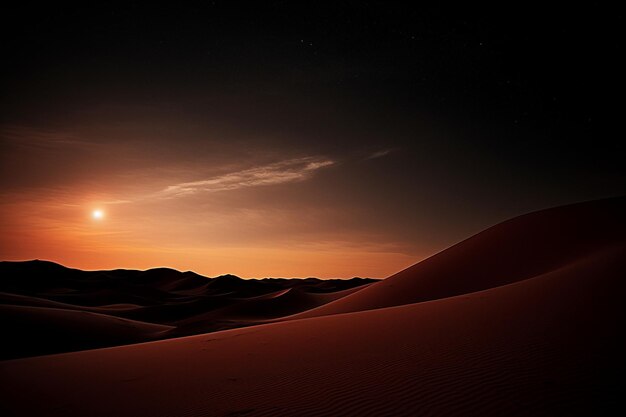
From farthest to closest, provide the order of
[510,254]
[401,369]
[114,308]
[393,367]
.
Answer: [114,308] < [510,254] < [393,367] < [401,369]

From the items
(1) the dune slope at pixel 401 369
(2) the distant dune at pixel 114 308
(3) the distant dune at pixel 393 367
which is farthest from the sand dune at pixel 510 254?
(2) the distant dune at pixel 114 308

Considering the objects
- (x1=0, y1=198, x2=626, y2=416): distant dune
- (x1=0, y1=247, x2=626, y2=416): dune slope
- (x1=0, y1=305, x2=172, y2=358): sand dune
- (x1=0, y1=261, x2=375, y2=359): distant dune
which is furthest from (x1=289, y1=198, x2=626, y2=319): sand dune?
(x1=0, y1=261, x2=375, y2=359): distant dune

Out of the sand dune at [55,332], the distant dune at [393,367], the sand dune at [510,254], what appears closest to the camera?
the distant dune at [393,367]

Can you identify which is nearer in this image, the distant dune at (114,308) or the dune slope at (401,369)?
the dune slope at (401,369)

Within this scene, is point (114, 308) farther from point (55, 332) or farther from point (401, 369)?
point (401, 369)

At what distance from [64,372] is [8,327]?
38.6 ft

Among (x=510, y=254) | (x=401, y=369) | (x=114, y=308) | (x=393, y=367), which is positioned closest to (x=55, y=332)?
(x=393, y=367)

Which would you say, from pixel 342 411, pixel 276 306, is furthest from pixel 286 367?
pixel 276 306

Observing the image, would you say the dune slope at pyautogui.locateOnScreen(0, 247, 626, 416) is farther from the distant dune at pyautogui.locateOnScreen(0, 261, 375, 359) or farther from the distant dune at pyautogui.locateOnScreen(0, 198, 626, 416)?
the distant dune at pyautogui.locateOnScreen(0, 261, 375, 359)

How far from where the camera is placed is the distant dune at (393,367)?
406 centimetres

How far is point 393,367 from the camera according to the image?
5.32 meters

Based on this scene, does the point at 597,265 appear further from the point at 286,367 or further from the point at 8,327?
the point at 8,327

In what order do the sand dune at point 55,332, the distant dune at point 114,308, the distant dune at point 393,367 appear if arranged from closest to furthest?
the distant dune at point 393,367 < the sand dune at point 55,332 < the distant dune at point 114,308

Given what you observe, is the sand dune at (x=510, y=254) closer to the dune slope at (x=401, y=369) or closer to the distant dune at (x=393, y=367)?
the distant dune at (x=393, y=367)
